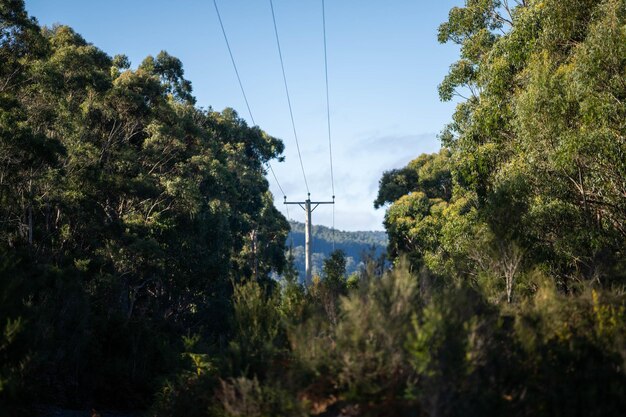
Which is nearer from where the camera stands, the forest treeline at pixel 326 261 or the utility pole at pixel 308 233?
the forest treeline at pixel 326 261

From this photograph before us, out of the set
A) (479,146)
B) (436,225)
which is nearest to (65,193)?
(479,146)

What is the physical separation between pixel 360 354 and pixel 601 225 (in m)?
12.6

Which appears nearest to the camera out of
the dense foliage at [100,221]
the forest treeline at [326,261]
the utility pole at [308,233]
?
the forest treeline at [326,261]

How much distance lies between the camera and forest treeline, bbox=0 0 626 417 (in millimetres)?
9391

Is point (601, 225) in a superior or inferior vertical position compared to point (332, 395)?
superior

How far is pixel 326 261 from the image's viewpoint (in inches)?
1126

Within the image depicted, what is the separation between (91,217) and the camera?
30.1m

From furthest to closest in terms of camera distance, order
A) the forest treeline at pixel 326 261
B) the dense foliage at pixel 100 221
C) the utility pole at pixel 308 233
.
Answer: the utility pole at pixel 308 233 < the dense foliage at pixel 100 221 < the forest treeline at pixel 326 261

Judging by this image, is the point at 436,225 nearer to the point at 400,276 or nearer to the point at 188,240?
the point at 188,240

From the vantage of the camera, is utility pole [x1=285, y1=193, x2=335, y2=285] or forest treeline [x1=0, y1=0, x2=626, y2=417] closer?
forest treeline [x1=0, y1=0, x2=626, y2=417]

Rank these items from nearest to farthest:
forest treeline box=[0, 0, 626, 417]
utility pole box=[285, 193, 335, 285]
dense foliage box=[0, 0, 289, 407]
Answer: forest treeline box=[0, 0, 626, 417], dense foliage box=[0, 0, 289, 407], utility pole box=[285, 193, 335, 285]

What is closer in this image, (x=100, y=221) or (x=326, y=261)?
(x=326, y=261)

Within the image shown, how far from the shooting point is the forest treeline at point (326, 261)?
370 inches

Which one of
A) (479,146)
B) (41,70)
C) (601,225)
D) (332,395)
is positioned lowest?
(332,395)
